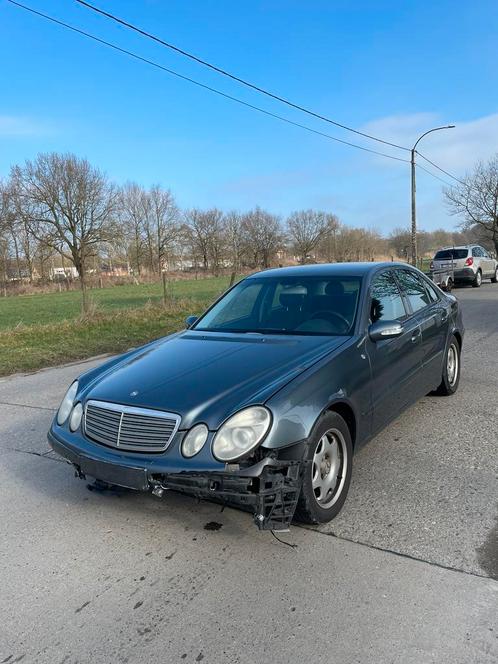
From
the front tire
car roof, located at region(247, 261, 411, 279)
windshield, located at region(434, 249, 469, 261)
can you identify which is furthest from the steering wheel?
windshield, located at region(434, 249, 469, 261)

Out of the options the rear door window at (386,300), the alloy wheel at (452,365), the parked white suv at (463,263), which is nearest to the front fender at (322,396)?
the rear door window at (386,300)

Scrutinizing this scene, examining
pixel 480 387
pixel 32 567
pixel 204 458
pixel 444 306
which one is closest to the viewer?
pixel 204 458

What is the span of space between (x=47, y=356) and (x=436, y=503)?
7980mm

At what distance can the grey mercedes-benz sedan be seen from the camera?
2.56 meters

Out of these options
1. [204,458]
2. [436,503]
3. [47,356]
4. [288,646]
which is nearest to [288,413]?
[204,458]

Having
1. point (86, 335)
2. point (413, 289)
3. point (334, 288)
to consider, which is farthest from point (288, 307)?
point (86, 335)

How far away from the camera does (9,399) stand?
6.43m

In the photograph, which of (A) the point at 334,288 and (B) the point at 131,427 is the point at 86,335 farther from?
(B) the point at 131,427

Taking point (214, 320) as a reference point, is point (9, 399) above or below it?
below

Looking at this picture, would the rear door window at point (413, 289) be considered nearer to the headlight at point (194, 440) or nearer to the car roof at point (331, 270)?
the car roof at point (331, 270)

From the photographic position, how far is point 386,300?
4.16 meters

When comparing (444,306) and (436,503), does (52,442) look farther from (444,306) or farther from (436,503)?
(444,306)

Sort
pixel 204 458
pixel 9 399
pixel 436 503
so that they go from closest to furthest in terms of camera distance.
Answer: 1. pixel 204 458
2. pixel 436 503
3. pixel 9 399

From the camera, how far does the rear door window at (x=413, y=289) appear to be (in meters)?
4.63
